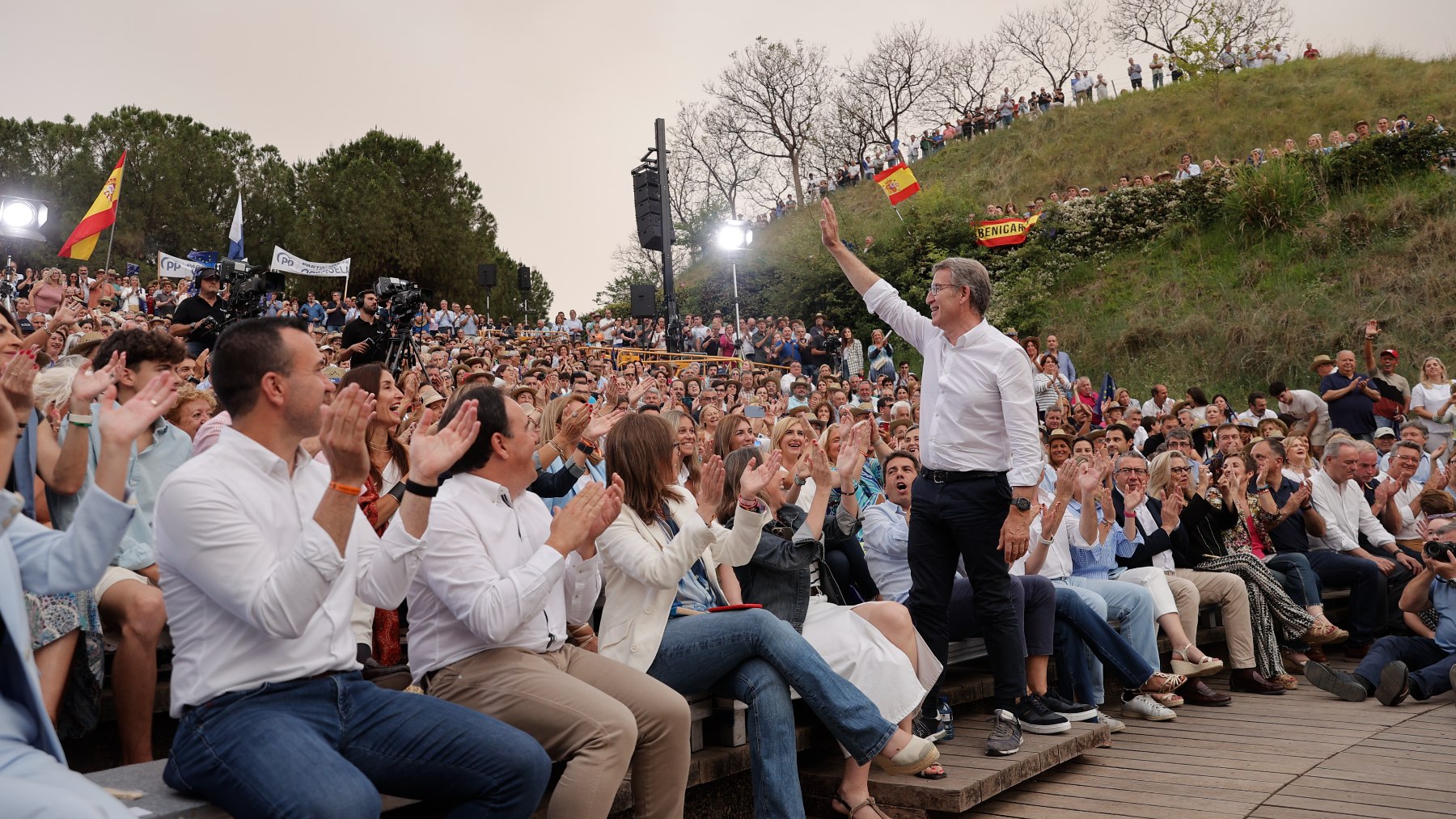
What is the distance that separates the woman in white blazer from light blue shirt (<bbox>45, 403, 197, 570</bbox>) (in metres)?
1.44

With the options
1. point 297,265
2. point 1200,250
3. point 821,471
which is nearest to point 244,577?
point 821,471

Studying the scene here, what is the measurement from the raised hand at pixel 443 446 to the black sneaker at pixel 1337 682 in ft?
16.7

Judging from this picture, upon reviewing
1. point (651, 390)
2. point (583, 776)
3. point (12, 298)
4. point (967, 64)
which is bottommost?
point (583, 776)

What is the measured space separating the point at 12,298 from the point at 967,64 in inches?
1439

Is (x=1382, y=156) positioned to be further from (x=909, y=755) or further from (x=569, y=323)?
(x=909, y=755)

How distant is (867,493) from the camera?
627 cm

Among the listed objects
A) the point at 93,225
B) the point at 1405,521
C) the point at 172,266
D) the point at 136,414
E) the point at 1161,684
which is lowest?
the point at 1161,684

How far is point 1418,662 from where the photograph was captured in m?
6.05

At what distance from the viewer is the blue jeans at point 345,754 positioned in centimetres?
223

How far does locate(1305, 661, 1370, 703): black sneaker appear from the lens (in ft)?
19.1

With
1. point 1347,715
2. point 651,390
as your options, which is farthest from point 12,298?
point 1347,715

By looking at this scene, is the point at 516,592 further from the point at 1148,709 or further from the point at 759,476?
the point at 1148,709

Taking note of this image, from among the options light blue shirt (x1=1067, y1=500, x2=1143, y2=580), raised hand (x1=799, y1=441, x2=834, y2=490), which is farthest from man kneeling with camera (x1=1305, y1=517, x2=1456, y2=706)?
raised hand (x1=799, y1=441, x2=834, y2=490)

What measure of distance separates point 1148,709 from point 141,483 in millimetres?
4673
